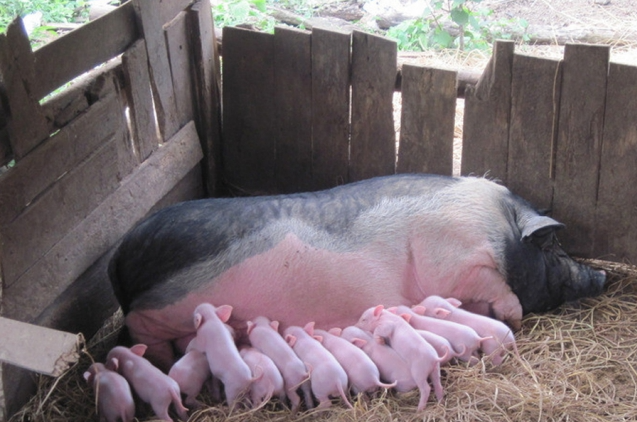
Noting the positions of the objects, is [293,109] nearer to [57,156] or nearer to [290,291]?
[290,291]

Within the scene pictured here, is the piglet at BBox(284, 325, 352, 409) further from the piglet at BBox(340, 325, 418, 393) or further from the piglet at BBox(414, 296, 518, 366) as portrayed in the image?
the piglet at BBox(414, 296, 518, 366)

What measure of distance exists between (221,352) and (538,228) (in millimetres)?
1321

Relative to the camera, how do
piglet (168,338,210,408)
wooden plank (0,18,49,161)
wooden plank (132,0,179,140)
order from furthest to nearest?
wooden plank (132,0,179,140) < piglet (168,338,210,408) < wooden plank (0,18,49,161)

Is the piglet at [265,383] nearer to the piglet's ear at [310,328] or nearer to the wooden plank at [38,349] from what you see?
the piglet's ear at [310,328]

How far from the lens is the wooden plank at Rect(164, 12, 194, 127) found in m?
3.87

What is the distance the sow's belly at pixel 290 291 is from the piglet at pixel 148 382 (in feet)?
0.86

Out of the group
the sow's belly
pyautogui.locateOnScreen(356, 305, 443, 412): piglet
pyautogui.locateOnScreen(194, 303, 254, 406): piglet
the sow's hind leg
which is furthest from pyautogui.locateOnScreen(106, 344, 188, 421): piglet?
the sow's hind leg

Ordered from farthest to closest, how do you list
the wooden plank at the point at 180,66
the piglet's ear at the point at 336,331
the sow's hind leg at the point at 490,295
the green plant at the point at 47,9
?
the green plant at the point at 47,9, the wooden plank at the point at 180,66, the sow's hind leg at the point at 490,295, the piglet's ear at the point at 336,331

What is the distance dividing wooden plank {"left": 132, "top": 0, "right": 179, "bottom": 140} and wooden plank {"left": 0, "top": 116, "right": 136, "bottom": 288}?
329 mm

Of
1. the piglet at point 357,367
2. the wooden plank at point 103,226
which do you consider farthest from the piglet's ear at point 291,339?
the wooden plank at point 103,226

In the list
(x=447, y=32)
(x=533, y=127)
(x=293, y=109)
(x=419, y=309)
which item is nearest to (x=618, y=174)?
(x=533, y=127)

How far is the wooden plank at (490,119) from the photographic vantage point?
141 inches

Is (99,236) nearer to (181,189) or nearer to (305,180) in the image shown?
(181,189)

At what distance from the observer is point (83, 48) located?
3.23m
